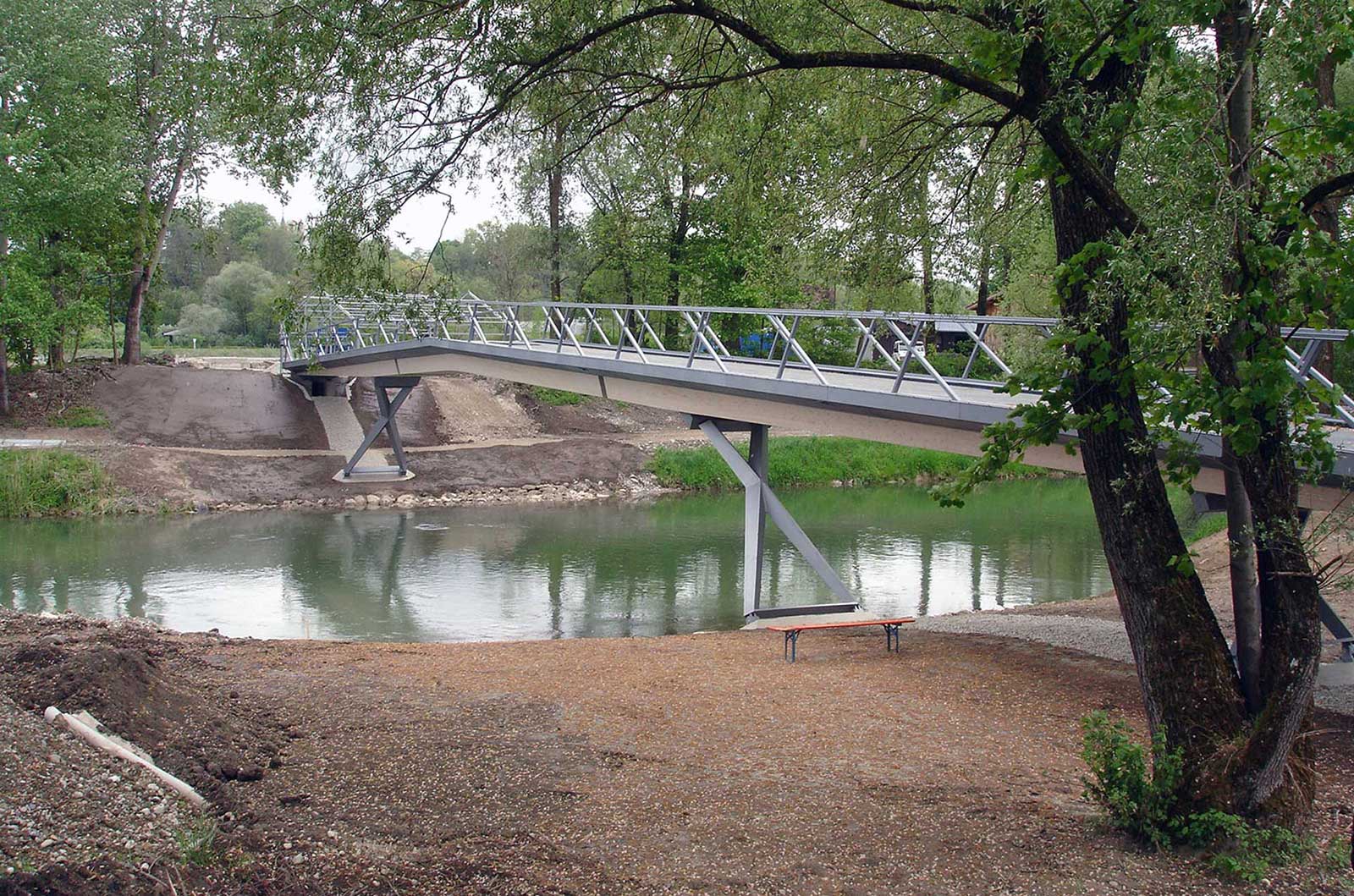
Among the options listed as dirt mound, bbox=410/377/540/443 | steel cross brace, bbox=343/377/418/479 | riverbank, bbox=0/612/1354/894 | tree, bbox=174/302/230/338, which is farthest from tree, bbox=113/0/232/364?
riverbank, bbox=0/612/1354/894

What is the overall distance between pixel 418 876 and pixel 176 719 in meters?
2.40

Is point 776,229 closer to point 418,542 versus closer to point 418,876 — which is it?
point 418,876

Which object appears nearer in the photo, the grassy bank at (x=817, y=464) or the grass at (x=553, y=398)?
the grassy bank at (x=817, y=464)

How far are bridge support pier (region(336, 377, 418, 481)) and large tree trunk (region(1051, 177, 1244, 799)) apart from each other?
25.6 meters

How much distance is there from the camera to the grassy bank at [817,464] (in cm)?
3544

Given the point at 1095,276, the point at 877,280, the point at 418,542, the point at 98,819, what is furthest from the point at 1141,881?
the point at 418,542

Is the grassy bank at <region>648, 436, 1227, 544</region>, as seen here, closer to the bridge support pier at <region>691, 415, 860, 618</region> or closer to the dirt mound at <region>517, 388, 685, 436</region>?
the dirt mound at <region>517, 388, 685, 436</region>

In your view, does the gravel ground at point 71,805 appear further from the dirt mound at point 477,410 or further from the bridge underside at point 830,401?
the dirt mound at point 477,410

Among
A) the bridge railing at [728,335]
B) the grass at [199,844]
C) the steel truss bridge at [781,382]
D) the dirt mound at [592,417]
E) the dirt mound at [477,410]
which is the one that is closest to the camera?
the grass at [199,844]

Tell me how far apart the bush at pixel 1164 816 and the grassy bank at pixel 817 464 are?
28.6 meters

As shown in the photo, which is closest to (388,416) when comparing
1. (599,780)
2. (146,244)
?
(146,244)

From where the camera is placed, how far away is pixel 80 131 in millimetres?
29797

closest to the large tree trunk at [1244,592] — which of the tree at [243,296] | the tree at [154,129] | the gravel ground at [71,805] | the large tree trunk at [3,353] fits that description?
the gravel ground at [71,805]

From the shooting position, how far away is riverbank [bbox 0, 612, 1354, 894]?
16.8 ft
